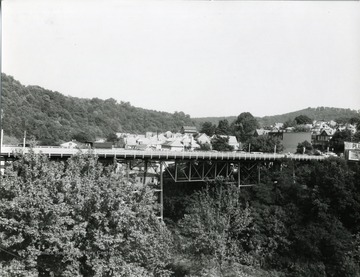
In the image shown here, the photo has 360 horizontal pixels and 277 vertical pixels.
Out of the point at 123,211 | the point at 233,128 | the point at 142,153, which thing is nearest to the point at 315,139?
the point at 233,128

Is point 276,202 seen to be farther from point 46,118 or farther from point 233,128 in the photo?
point 233,128

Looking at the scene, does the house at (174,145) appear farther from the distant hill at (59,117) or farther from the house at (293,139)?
the distant hill at (59,117)

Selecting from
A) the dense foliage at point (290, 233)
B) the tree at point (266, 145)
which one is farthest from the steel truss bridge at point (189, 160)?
the tree at point (266, 145)

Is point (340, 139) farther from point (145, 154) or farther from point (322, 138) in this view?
point (145, 154)

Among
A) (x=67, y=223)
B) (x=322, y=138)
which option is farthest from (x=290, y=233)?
(x=322, y=138)

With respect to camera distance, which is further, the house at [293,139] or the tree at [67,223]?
the house at [293,139]
